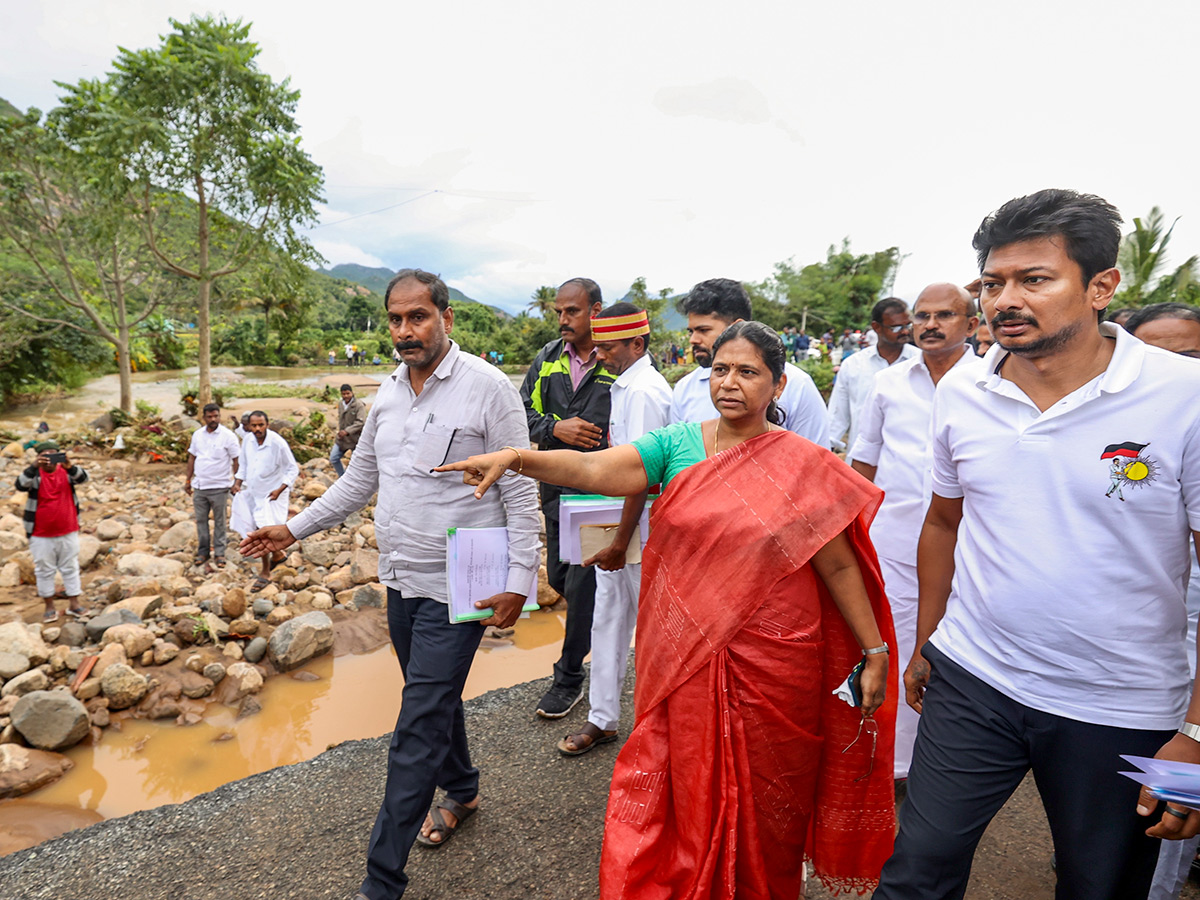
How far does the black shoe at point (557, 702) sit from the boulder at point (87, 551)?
19.3 ft

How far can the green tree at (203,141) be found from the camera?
473 inches

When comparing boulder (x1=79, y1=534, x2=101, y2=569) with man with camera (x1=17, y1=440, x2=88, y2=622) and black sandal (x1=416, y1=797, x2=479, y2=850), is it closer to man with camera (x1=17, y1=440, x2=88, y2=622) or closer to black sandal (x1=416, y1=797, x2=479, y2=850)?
man with camera (x1=17, y1=440, x2=88, y2=622)

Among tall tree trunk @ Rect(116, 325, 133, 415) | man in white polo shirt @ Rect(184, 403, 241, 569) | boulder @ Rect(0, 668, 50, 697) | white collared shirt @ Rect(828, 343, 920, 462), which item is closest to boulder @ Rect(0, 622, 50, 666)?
boulder @ Rect(0, 668, 50, 697)

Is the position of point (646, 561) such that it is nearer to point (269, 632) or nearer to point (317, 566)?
point (269, 632)

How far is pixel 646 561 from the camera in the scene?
2078mm

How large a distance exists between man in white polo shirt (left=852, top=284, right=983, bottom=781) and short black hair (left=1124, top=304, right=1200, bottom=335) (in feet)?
1.86

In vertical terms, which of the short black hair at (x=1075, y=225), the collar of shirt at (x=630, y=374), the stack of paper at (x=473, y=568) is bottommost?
the stack of paper at (x=473, y=568)

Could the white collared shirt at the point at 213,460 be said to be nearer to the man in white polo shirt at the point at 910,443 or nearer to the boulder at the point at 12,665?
the boulder at the point at 12,665

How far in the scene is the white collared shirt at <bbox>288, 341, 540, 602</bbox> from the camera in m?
2.46

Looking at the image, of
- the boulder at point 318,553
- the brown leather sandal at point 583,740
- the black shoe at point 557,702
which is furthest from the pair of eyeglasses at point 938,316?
the boulder at point 318,553

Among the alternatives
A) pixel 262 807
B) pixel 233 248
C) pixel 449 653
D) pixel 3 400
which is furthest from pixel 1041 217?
pixel 3 400

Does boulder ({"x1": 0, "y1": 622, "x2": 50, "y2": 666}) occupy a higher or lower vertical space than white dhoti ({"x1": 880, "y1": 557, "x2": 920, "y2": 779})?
lower

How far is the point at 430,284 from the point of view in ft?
8.37

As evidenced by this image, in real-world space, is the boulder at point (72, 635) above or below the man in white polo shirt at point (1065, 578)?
below
